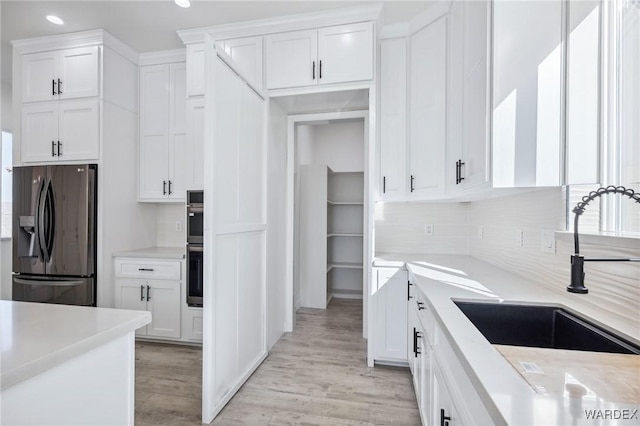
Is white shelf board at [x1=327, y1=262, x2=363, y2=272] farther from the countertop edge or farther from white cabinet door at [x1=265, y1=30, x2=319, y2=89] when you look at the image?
the countertop edge

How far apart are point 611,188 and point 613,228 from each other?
0.48 meters

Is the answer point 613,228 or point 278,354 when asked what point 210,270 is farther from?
point 613,228

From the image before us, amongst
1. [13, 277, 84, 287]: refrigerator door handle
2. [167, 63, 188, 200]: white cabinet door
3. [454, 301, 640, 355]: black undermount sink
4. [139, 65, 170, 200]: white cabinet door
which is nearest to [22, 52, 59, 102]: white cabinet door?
[139, 65, 170, 200]: white cabinet door

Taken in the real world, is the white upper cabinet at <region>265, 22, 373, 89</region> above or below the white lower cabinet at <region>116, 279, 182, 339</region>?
above

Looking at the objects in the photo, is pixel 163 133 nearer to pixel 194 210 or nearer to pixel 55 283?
pixel 194 210

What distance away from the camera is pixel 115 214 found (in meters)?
3.06

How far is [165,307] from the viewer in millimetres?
2984

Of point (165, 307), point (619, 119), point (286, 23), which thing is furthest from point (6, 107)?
point (619, 119)

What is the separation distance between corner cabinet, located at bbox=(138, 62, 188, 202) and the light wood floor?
162 cm

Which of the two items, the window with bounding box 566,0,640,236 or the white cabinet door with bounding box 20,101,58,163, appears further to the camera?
the white cabinet door with bounding box 20,101,58,163

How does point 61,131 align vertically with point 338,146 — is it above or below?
below

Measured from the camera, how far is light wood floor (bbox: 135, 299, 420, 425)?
75.6 inches

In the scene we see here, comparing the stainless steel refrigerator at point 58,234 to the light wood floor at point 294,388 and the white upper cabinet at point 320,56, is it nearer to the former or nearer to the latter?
the light wood floor at point 294,388

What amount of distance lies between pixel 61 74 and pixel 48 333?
11.0 ft
